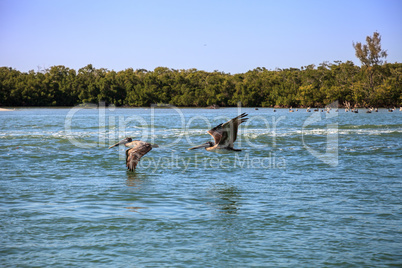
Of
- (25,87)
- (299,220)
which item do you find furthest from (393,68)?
(299,220)

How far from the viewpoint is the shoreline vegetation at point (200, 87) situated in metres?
114

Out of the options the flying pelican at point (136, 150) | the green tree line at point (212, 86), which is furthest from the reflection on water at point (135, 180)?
the green tree line at point (212, 86)

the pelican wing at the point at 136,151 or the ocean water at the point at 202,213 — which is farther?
the pelican wing at the point at 136,151

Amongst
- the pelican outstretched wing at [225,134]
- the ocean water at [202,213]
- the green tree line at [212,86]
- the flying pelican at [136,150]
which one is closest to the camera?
the ocean water at [202,213]

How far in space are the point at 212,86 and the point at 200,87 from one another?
9235 millimetres

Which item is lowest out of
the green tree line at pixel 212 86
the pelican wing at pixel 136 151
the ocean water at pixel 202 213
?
the ocean water at pixel 202 213

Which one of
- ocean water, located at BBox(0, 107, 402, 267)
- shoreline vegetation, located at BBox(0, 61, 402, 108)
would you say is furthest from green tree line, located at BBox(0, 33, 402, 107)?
ocean water, located at BBox(0, 107, 402, 267)

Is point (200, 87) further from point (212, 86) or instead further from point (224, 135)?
point (224, 135)

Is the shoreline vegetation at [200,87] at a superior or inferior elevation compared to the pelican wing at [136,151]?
superior

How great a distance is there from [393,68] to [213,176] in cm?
11793

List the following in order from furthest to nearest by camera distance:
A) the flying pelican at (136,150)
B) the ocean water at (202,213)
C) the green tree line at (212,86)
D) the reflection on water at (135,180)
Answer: the green tree line at (212,86) → the flying pelican at (136,150) → the reflection on water at (135,180) → the ocean water at (202,213)

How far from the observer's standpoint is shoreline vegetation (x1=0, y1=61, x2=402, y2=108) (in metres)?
114

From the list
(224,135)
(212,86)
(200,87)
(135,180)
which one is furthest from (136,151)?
(200,87)

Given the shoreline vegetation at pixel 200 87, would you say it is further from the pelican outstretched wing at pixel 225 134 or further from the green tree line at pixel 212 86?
the pelican outstretched wing at pixel 225 134
